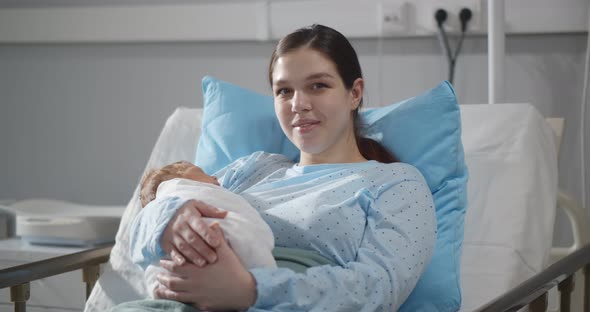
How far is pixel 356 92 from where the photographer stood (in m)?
1.98

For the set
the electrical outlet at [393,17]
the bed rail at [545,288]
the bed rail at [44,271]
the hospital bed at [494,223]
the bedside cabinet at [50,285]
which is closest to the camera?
the bed rail at [545,288]

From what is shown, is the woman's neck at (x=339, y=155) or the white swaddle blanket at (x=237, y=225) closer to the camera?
the white swaddle blanket at (x=237, y=225)

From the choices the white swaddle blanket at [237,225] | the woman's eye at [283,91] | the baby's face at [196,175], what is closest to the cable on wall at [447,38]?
the woman's eye at [283,91]

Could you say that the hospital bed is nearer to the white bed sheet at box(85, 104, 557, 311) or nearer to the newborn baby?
the white bed sheet at box(85, 104, 557, 311)

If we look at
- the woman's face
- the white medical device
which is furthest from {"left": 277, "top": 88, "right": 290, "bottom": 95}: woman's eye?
the white medical device

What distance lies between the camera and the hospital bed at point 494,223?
196 cm

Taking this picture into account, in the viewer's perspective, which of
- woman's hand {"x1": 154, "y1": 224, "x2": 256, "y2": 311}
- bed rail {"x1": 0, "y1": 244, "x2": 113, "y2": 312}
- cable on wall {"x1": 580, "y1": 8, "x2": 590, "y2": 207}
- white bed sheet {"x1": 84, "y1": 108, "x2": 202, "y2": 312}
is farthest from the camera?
cable on wall {"x1": 580, "y1": 8, "x2": 590, "y2": 207}

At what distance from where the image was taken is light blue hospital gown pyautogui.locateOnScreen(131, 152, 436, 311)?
164cm

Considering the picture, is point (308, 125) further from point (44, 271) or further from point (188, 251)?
point (44, 271)

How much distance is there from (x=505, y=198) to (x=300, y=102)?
547mm

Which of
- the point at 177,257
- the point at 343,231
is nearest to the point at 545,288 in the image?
the point at 343,231

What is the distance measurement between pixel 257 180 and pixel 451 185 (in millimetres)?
436

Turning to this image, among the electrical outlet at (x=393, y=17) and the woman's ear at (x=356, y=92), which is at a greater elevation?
the electrical outlet at (x=393, y=17)

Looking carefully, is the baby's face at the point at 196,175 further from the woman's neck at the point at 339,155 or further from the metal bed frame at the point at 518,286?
the metal bed frame at the point at 518,286
